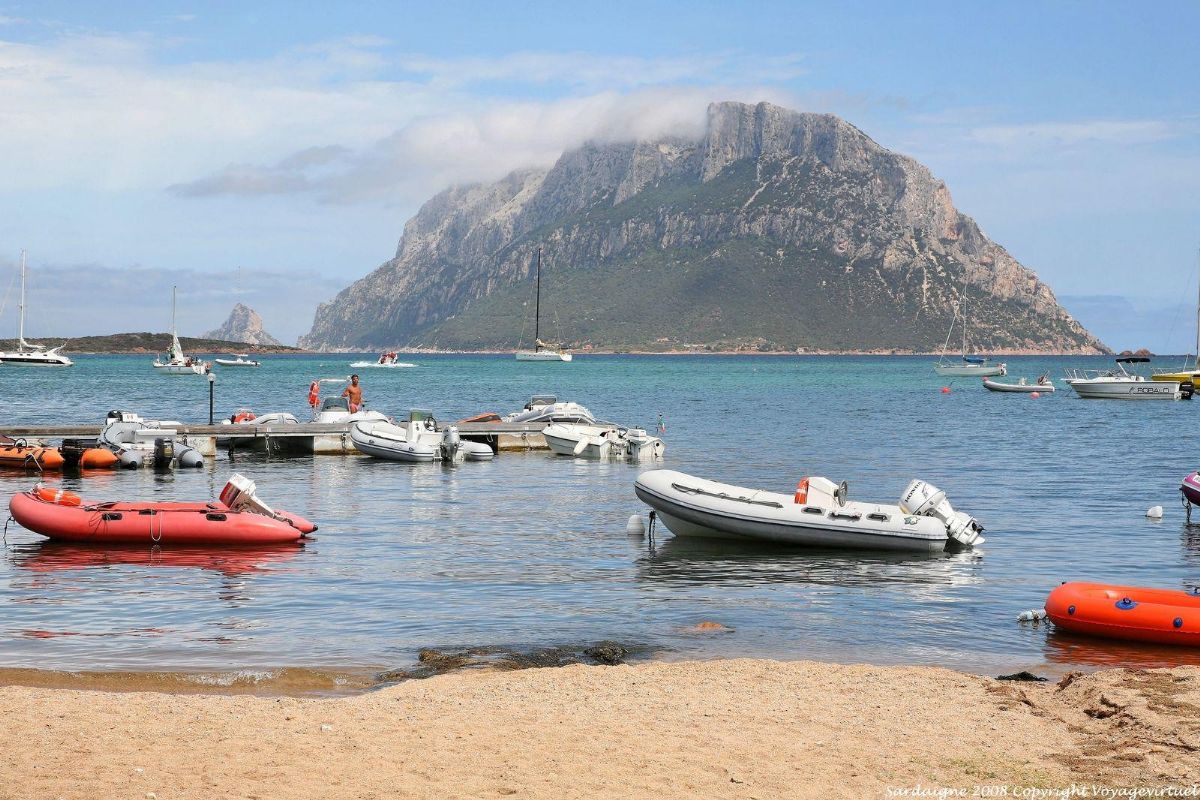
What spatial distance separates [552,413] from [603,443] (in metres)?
4.81

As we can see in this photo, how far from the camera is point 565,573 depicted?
1978cm

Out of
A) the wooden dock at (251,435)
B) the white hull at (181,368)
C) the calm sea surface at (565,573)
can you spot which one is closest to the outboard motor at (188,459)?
the calm sea surface at (565,573)

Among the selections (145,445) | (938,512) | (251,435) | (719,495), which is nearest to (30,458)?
(145,445)

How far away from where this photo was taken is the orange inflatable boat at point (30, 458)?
3500 centimetres

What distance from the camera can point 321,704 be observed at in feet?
37.0

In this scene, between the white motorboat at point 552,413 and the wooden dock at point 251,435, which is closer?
the wooden dock at point 251,435

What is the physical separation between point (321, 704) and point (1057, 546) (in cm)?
1693

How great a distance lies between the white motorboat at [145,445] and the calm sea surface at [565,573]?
861 mm

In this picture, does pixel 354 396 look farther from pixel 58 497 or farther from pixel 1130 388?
pixel 1130 388

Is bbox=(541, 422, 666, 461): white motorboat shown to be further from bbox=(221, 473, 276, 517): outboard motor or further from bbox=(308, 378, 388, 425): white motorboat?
bbox=(221, 473, 276, 517): outboard motor

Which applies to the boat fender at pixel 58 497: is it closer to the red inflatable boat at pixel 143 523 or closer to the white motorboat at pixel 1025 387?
the red inflatable boat at pixel 143 523

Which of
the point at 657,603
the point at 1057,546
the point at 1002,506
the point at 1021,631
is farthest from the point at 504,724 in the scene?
the point at 1002,506

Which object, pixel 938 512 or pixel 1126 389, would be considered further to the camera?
pixel 1126 389

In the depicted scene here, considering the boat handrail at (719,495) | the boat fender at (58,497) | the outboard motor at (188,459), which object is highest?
the boat handrail at (719,495)
